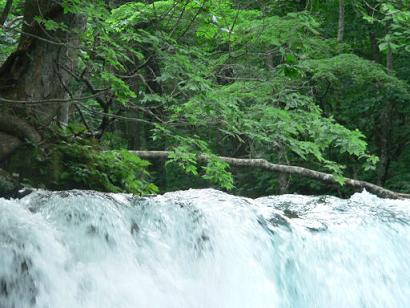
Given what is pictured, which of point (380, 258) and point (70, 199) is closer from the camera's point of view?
point (70, 199)

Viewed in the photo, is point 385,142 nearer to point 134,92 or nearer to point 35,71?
point 134,92

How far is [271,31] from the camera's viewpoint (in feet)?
23.2

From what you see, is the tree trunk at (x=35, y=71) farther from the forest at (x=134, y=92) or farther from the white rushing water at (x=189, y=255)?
the white rushing water at (x=189, y=255)

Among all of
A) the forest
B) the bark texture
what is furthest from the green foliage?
the bark texture

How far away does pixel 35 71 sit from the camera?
4.93 meters

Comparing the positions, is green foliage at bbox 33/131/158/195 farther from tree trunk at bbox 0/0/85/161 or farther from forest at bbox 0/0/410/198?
tree trunk at bbox 0/0/85/161

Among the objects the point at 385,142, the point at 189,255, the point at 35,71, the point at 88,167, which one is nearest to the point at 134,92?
the point at 35,71

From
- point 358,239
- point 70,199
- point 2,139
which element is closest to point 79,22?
point 2,139

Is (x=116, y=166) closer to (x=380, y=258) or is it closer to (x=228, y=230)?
(x=228, y=230)

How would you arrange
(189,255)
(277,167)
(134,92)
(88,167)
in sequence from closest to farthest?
1. (189,255)
2. (88,167)
3. (134,92)
4. (277,167)

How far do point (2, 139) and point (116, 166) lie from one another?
3.22 ft

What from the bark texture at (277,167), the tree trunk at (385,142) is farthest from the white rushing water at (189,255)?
the tree trunk at (385,142)

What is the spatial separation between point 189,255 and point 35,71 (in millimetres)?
2452

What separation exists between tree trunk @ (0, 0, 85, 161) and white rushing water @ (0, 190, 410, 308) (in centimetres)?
132
